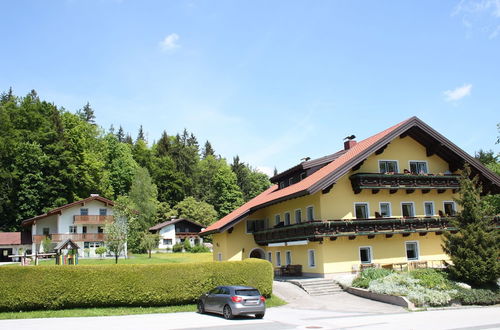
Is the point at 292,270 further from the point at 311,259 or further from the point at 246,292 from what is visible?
the point at 246,292

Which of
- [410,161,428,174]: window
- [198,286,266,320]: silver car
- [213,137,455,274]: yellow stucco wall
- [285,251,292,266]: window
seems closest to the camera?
[198,286,266,320]: silver car

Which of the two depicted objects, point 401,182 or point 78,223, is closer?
point 401,182

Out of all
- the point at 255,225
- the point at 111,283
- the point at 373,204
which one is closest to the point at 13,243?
the point at 255,225

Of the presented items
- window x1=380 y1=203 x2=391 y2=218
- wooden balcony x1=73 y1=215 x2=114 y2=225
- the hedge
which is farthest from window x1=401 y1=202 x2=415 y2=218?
wooden balcony x1=73 y1=215 x2=114 y2=225

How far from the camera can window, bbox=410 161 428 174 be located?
113 ft

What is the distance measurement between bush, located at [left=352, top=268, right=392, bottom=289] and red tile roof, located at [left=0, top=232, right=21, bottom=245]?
49297mm

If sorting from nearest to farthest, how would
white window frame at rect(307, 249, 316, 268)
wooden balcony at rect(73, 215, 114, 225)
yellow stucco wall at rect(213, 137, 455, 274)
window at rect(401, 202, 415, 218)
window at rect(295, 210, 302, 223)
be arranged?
yellow stucco wall at rect(213, 137, 455, 274)
white window frame at rect(307, 249, 316, 268)
window at rect(401, 202, 415, 218)
window at rect(295, 210, 302, 223)
wooden balcony at rect(73, 215, 114, 225)

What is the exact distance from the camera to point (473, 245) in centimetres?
2620

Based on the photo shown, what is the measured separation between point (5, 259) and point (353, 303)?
53.7 metres

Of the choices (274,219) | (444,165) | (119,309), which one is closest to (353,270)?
(274,219)

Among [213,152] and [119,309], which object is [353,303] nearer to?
[119,309]

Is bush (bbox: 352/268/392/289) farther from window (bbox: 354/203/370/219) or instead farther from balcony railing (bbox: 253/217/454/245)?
window (bbox: 354/203/370/219)

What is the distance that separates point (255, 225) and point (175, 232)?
3962 cm

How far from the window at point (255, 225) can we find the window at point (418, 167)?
1391 cm
